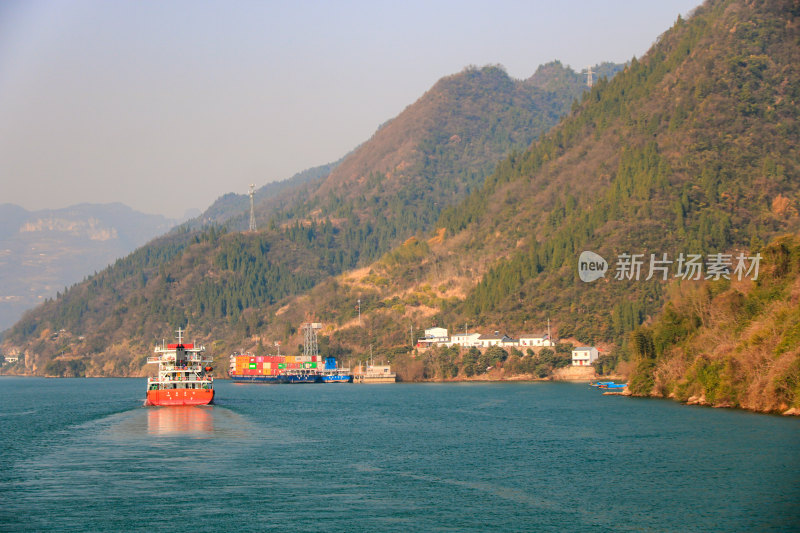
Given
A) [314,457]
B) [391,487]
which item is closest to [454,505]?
[391,487]

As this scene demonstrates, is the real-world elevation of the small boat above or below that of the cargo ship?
below

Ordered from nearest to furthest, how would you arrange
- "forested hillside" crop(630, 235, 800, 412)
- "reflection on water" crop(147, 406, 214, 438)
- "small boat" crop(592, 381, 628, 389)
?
"reflection on water" crop(147, 406, 214, 438), "forested hillside" crop(630, 235, 800, 412), "small boat" crop(592, 381, 628, 389)

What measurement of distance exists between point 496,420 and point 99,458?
154 feet

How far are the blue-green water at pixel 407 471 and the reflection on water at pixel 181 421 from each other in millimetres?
454

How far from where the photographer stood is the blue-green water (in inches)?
2138

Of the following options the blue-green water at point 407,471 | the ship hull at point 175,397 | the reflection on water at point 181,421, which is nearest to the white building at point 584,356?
the blue-green water at point 407,471

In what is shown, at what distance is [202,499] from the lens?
5919cm

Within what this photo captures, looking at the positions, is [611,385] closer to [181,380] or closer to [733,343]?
[733,343]

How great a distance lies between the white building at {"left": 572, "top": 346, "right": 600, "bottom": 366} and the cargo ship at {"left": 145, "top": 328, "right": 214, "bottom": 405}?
298ft

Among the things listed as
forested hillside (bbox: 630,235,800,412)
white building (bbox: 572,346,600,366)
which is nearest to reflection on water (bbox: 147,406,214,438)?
forested hillside (bbox: 630,235,800,412)

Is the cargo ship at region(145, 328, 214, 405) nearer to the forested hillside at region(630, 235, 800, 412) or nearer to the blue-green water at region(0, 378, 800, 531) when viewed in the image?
the blue-green water at region(0, 378, 800, 531)

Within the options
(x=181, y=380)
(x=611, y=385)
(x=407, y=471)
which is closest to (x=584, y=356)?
(x=611, y=385)

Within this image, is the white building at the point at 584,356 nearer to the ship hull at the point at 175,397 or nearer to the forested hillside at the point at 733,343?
the forested hillside at the point at 733,343

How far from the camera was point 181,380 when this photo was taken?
12850 cm
